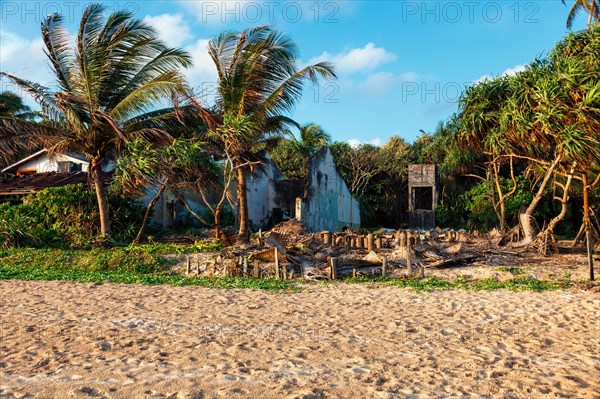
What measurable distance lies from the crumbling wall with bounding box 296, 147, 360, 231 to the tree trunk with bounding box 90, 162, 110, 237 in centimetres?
666

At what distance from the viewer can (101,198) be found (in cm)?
1733

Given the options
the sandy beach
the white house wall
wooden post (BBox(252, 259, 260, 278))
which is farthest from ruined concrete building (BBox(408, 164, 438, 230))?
the sandy beach

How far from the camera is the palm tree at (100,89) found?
638 inches

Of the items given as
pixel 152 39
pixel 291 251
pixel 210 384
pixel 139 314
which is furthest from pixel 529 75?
pixel 210 384

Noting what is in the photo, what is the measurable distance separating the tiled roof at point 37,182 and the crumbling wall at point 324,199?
7746 mm

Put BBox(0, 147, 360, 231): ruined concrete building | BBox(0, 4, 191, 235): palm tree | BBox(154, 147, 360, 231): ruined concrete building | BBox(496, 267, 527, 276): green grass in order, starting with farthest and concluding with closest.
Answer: BBox(154, 147, 360, 231): ruined concrete building → BBox(0, 147, 360, 231): ruined concrete building → BBox(0, 4, 191, 235): palm tree → BBox(496, 267, 527, 276): green grass

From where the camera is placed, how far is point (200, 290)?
420 inches

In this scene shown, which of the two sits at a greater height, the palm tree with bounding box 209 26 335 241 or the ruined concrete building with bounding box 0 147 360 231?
the palm tree with bounding box 209 26 335 241

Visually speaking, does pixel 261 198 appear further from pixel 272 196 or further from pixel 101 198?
pixel 101 198

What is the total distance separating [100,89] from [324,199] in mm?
9587

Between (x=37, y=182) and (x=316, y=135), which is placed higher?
(x=316, y=135)

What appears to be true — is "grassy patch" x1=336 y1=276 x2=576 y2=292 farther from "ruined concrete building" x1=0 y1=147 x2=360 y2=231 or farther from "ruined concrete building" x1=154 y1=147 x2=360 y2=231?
"ruined concrete building" x1=154 y1=147 x2=360 y2=231

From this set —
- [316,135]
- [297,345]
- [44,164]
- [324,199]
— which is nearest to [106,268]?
[297,345]

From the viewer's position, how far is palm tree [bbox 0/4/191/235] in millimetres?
16203
